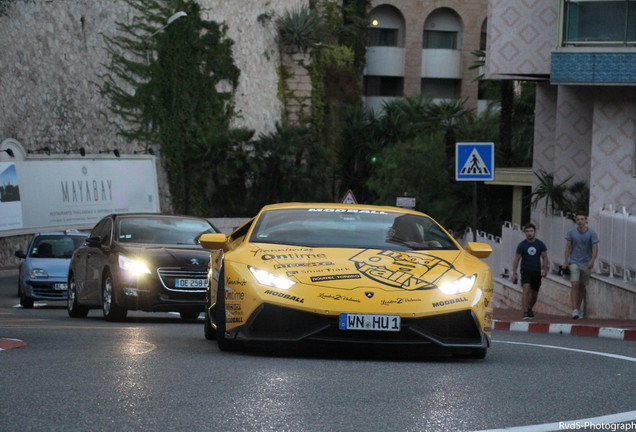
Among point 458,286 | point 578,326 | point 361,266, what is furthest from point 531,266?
point 361,266

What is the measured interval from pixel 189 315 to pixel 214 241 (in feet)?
23.7

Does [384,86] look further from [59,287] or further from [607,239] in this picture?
[607,239]

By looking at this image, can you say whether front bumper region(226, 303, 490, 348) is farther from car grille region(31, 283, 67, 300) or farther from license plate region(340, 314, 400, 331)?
car grille region(31, 283, 67, 300)

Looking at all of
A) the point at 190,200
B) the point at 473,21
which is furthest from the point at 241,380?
the point at 473,21

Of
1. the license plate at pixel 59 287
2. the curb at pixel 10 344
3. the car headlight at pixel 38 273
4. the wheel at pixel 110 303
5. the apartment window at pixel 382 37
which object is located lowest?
the license plate at pixel 59 287

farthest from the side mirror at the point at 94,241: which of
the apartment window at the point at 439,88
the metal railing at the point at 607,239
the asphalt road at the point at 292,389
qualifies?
the apartment window at the point at 439,88

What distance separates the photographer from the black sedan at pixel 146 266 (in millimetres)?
15812

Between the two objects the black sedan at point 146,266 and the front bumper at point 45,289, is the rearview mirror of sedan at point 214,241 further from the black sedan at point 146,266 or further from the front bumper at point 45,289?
the front bumper at point 45,289

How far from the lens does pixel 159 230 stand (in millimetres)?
17016

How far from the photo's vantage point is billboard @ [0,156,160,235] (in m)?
36.1

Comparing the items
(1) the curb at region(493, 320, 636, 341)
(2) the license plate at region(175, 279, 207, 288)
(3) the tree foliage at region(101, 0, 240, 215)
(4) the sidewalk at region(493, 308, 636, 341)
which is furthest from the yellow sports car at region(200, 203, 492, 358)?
(3) the tree foliage at region(101, 0, 240, 215)

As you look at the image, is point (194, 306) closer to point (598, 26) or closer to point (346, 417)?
point (346, 417)

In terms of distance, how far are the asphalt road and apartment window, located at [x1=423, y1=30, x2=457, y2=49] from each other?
69494mm

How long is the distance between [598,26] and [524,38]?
10.2ft
